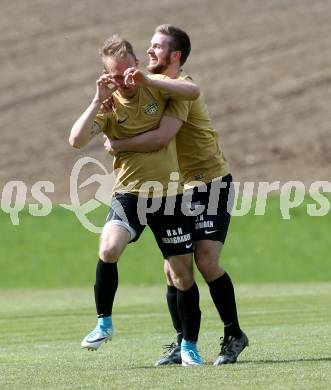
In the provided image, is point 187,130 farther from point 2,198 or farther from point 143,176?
point 2,198

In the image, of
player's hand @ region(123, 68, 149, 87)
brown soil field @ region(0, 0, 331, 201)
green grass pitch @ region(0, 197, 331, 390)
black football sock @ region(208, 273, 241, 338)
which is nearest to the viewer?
green grass pitch @ region(0, 197, 331, 390)

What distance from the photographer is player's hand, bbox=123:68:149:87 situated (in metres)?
7.32

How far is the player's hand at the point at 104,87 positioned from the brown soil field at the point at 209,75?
21230 mm

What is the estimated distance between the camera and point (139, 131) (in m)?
7.69

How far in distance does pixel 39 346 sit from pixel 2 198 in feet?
63.7

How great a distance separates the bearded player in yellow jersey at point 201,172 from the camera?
25.4ft

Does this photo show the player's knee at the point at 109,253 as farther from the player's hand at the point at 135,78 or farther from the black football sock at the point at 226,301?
the player's hand at the point at 135,78

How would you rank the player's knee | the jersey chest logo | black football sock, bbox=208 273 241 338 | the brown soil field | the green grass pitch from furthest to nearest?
1. the brown soil field
2. black football sock, bbox=208 273 241 338
3. the jersey chest logo
4. the player's knee
5. the green grass pitch

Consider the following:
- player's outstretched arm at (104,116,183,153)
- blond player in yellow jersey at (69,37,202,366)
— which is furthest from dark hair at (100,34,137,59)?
player's outstretched arm at (104,116,183,153)

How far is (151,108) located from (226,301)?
136cm

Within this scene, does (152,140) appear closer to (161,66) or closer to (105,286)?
(161,66)

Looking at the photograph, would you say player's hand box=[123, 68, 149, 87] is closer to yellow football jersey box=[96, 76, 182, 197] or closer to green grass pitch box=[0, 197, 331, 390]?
yellow football jersey box=[96, 76, 182, 197]

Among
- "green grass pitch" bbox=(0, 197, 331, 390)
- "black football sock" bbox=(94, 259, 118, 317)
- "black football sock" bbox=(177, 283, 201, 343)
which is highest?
"black football sock" bbox=(94, 259, 118, 317)

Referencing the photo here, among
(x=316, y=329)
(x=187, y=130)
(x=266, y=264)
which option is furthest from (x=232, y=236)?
(x=187, y=130)
